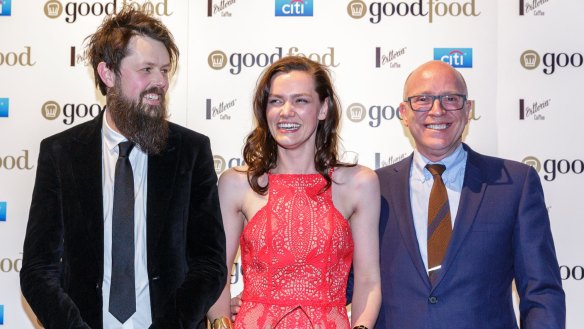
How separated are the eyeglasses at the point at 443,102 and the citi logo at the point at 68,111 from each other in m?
2.32

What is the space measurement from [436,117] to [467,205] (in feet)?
1.34

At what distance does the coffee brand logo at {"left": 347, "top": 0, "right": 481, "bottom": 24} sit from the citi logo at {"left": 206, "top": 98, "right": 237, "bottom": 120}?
37.7 inches

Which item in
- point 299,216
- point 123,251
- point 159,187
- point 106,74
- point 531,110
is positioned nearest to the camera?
point 123,251

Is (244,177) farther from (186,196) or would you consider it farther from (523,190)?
(523,190)

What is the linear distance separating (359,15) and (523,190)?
6.60ft

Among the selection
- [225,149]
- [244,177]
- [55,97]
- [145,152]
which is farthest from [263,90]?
[55,97]

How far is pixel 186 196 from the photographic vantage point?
281 cm

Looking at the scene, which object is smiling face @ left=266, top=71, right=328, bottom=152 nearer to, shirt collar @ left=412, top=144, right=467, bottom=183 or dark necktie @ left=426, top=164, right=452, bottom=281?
shirt collar @ left=412, top=144, right=467, bottom=183

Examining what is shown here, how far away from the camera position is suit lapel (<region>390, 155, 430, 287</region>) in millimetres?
2977

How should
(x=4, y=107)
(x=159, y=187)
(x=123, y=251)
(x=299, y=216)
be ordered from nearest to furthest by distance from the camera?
(x=123, y=251) < (x=159, y=187) < (x=299, y=216) < (x=4, y=107)

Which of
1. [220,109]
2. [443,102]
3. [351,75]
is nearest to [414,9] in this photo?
[351,75]

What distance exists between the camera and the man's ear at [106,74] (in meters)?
2.93

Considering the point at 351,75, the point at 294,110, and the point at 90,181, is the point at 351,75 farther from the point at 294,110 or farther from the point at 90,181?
the point at 90,181

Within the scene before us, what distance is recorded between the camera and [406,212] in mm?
3066
